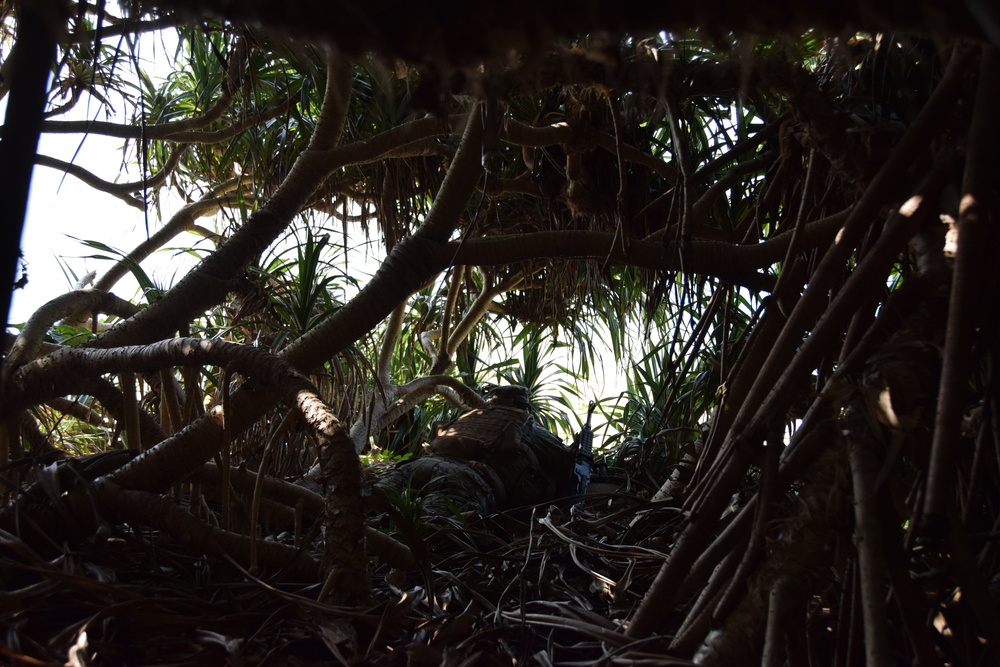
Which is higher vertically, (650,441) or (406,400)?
(406,400)

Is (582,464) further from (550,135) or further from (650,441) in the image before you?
(550,135)

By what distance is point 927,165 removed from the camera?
69 centimetres

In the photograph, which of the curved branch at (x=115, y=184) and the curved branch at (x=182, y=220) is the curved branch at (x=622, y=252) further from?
the curved branch at (x=115, y=184)

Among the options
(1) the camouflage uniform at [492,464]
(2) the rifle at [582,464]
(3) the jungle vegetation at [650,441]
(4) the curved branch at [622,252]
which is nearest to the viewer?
(3) the jungle vegetation at [650,441]

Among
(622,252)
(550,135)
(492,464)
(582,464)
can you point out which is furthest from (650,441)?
(582,464)

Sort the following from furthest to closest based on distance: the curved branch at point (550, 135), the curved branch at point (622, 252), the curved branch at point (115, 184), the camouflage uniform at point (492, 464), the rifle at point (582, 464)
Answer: the rifle at point (582, 464) < the curved branch at point (115, 184) < the camouflage uniform at point (492, 464) < the curved branch at point (550, 135) < the curved branch at point (622, 252)

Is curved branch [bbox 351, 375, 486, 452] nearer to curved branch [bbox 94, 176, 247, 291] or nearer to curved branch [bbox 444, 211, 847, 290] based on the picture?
curved branch [bbox 94, 176, 247, 291]

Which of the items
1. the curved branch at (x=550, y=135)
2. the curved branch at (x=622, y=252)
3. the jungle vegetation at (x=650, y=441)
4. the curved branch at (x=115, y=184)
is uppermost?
the curved branch at (x=115, y=184)

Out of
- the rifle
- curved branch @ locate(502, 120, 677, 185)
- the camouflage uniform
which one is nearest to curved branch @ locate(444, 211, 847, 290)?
curved branch @ locate(502, 120, 677, 185)

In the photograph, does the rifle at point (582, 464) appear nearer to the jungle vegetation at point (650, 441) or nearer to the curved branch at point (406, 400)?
the curved branch at point (406, 400)

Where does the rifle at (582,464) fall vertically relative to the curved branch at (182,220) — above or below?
below

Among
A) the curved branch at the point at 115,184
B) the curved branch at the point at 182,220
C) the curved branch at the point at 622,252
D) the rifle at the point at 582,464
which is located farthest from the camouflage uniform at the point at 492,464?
the curved branch at the point at 115,184

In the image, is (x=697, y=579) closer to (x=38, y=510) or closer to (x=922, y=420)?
(x=922, y=420)

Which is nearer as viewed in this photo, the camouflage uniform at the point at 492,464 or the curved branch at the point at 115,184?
the camouflage uniform at the point at 492,464
